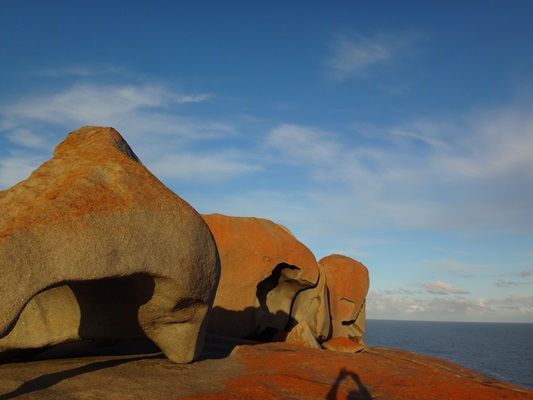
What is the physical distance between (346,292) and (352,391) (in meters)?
19.4

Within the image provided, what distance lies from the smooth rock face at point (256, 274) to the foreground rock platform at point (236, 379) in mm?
7463

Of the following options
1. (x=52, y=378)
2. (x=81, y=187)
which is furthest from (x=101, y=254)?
(x=52, y=378)

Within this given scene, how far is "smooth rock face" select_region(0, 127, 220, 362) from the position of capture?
7.66 meters

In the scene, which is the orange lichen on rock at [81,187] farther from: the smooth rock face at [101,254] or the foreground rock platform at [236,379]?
the foreground rock platform at [236,379]

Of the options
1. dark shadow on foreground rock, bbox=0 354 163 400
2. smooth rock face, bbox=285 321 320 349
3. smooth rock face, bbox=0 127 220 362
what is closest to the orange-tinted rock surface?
smooth rock face, bbox=285 321 320 349

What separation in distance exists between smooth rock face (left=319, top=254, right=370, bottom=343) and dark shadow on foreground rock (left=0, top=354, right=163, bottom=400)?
1867cm

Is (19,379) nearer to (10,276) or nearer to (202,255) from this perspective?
(10,276)

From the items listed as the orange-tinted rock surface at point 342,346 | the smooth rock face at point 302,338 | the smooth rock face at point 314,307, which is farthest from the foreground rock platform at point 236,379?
the smooth rock face at point 314,307

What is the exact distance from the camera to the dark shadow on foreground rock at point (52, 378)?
314 inches

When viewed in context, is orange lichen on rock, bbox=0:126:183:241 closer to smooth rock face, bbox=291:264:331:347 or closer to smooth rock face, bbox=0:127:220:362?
smooth rock face, bbox=0:127:220:362

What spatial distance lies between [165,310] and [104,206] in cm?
270

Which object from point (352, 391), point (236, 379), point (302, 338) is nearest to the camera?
point (352, 391)

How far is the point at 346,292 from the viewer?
95.5ft

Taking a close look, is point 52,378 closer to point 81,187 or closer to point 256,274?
point 81,187
